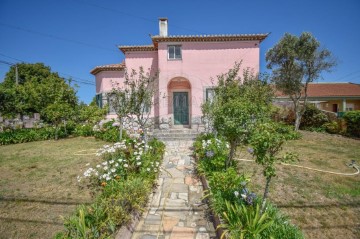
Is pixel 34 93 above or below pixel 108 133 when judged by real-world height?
above

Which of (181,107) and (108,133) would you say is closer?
(108,133)

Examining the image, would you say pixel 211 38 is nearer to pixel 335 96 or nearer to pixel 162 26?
pixel 162 26

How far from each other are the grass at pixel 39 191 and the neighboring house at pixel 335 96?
22.5 metres

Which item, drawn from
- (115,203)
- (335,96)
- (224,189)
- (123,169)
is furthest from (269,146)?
(335,96)

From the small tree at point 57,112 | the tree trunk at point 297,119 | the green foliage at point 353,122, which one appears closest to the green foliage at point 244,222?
the small tree at point 57,112

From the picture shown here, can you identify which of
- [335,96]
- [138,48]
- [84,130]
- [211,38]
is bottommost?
[84,130]

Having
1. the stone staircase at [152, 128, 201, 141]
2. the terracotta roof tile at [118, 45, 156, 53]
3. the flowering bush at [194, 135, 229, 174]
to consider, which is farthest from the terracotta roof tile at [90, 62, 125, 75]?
the flowering bush at [194, 135, 229, 174]

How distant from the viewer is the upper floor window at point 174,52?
44.5ft

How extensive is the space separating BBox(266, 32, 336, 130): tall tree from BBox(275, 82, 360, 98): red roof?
876cm

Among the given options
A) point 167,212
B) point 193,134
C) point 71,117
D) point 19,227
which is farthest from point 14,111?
point 167,212

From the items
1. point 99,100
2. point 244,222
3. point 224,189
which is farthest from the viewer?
point 99,100

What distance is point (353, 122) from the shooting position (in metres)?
13.3

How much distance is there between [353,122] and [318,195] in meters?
12.0

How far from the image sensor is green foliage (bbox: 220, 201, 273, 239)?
3.22 metres
